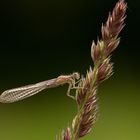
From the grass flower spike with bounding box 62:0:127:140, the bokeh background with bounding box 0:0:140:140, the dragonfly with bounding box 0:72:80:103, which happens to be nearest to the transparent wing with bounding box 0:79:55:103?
the dragonfly with bounding box 0:72:80:103

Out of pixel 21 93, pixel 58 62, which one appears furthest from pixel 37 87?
pixel 58 62

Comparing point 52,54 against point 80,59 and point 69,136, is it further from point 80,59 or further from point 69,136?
point 69,136

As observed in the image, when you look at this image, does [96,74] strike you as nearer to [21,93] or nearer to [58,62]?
[21,93]

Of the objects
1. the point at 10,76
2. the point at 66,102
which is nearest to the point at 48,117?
the point at 66,102

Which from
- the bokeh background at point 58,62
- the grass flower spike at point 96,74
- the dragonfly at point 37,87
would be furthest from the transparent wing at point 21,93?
the bokeh background at point 58,62

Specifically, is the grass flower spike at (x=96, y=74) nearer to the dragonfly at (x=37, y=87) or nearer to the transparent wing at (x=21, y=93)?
the dragonfly at (x=37, y=87)
